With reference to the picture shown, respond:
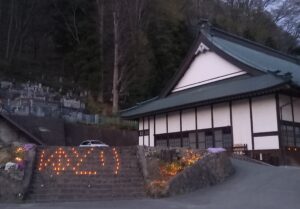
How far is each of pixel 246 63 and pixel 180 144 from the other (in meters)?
6.19

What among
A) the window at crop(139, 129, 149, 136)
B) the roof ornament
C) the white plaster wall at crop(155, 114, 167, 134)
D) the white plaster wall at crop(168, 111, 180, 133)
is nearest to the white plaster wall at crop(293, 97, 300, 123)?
the roof ornament

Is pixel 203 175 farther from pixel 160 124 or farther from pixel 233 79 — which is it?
pixel 160 124

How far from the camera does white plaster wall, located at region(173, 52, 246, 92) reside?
77.3 feet

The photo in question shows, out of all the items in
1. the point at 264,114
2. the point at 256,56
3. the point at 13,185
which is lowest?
the point at 13,185

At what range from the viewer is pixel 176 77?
27125mm

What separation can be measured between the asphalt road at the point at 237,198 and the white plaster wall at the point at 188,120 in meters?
8.21

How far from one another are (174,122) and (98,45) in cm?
1810

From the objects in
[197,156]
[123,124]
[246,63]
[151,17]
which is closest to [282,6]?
[151,17]

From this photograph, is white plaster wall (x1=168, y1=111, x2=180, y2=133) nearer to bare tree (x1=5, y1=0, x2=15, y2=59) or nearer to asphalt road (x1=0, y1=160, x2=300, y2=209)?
asphalt road (x1=0, y1=160, x2=300, y2=209)

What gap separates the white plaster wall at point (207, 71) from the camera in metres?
23.5

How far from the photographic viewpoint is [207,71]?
24.9 m

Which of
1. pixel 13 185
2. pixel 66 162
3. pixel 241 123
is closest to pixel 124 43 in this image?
pixel 241 123

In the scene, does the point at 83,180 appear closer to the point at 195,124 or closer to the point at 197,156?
the point at 197,156

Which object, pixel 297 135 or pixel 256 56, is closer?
pixel 297 135
